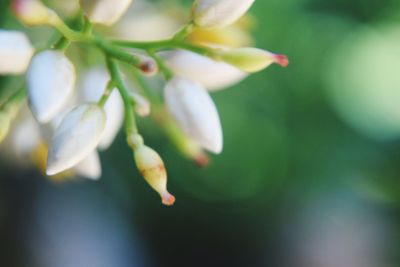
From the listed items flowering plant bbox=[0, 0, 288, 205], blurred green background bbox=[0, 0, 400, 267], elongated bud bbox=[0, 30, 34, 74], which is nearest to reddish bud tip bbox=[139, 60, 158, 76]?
flowering plant bbox=[0, 0, 288, 205]

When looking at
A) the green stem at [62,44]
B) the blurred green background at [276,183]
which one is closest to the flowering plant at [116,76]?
the green stem at [62,44]

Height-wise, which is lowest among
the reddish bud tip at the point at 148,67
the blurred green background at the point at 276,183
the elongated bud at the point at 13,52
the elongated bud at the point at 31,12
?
the blurred green background at the point at 276,183

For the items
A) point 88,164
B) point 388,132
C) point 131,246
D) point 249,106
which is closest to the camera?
point 88,164

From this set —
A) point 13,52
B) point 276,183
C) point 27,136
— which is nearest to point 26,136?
point 27,136

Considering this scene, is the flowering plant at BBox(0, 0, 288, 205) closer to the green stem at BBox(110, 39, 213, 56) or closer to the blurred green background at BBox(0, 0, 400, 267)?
the green stem at BBox(110, 39, 213, 56)

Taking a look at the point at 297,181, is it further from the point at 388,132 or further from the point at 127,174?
the point at 127,174

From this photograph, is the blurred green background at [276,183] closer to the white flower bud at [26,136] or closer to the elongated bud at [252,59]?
the white flower bud at [26,136]

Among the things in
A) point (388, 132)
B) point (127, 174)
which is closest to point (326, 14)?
point (388, 132)
